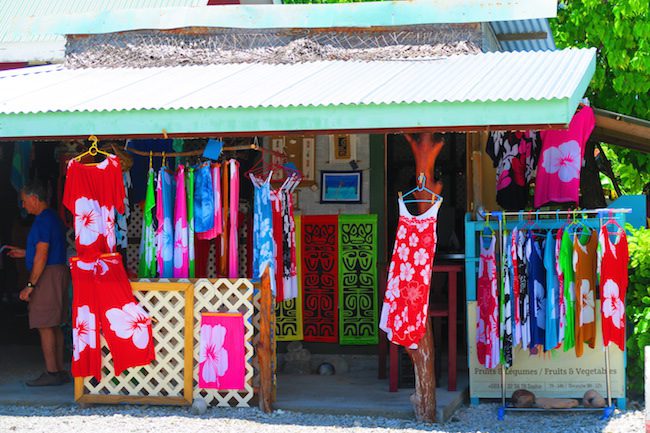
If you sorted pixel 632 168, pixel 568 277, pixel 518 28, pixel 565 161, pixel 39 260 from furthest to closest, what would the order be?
1. pixel 632 168
2. pixel 518 28
3. pixel 39 260
4. pixel 565 161
5. pixel 568 277

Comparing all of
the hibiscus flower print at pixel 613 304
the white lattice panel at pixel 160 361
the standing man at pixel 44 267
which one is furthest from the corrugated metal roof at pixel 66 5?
the hibiscus flower print at pixel 613 304

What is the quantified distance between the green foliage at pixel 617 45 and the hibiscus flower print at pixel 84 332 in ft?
28.3

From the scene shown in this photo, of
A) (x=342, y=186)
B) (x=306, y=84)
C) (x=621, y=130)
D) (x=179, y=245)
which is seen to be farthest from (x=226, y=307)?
(x=621, y=130)

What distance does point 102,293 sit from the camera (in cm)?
780

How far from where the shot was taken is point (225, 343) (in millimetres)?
7711

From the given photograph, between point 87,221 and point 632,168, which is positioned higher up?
point 632,168

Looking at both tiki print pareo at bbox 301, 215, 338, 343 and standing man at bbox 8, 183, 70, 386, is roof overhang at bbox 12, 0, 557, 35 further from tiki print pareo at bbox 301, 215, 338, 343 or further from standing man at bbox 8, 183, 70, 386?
standing man at bbox 8, 183, 70, 386

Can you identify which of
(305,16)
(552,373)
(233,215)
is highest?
(305,16)

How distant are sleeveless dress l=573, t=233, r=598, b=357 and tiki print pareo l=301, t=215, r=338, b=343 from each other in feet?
9.27

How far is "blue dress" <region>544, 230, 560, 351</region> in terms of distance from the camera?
7.57 meters

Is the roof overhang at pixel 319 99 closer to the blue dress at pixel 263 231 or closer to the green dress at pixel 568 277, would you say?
the blue dress at pixel 263 231

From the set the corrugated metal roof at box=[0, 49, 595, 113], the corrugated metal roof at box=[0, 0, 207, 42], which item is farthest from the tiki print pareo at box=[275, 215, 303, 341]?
the corrugated metal roof at box=[0, 0, 207, 42]

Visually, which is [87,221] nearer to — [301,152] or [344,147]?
[301,152]

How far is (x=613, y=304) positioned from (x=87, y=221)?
4085 millimetres
